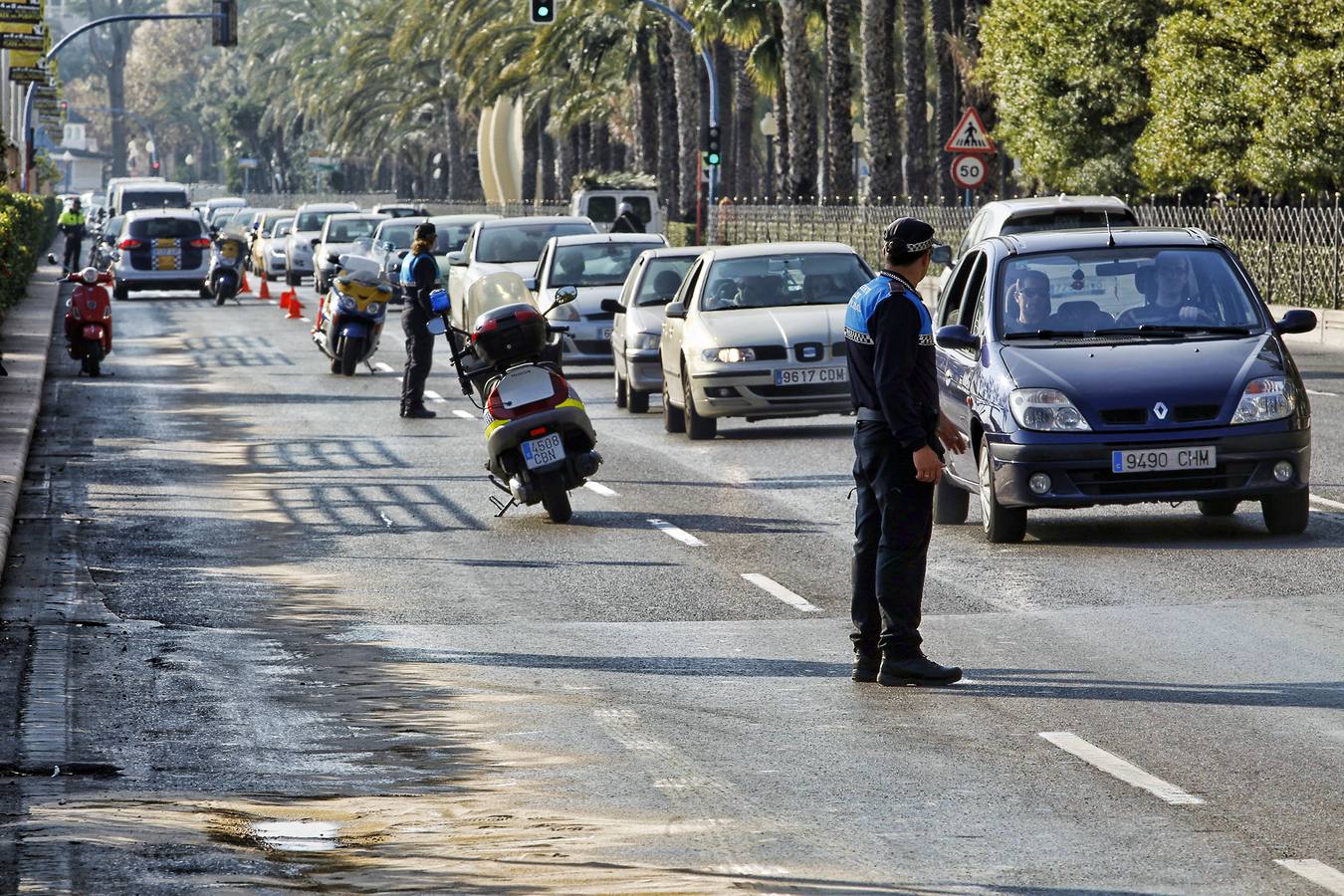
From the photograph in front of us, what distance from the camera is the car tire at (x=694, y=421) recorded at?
20.8 m

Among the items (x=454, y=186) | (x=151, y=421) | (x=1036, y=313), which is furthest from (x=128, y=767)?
(x=454, y=186)

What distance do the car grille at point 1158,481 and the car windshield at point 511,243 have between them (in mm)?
19615

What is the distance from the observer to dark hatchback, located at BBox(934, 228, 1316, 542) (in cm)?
1309

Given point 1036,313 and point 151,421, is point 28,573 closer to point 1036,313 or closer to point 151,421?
point 1036,313

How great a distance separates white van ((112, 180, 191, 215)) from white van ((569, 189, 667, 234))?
25750mm

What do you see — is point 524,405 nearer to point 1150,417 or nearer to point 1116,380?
point 1116,380

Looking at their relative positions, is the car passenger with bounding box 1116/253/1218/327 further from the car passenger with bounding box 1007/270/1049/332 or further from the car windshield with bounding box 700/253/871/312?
the car windshield with bounding box 700/253/871/312

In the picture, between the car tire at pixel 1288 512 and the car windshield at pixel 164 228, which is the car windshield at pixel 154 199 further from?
the car tire at pixel 1288 512

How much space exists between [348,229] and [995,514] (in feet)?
126

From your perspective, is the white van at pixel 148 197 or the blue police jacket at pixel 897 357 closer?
the blue police jacket at pixel 897 357

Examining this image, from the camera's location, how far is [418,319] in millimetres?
23266

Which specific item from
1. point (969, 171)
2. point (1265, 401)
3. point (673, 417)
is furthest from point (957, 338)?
point (969, 171)

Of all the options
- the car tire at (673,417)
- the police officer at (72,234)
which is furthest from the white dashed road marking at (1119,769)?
the police officer at (72,234)

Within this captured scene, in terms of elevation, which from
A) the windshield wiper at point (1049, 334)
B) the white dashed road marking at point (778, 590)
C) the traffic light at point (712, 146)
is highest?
the traffic light at point (712, 146)
